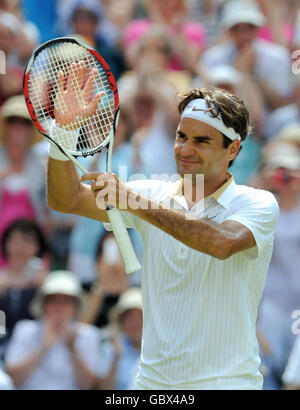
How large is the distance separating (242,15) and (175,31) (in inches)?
26.0

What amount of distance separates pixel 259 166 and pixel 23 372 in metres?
2.52

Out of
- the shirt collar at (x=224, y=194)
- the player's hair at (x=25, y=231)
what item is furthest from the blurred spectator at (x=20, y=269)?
the shirt collar at (x=224, y=194)

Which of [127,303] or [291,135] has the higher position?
[291,135]

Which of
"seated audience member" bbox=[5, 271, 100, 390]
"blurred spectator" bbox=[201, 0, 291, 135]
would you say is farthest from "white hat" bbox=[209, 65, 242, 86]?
"seated audience member" bbox=[5, 271, 100, 390]

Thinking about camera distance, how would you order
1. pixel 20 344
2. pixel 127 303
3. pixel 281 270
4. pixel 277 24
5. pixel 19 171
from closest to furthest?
1. pixel 20 344
2. pixel 127 303
3. pixel 281 270
4. pixel 19 171
5. pixel 277 24

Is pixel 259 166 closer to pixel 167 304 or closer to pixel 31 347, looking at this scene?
pixel 31 347

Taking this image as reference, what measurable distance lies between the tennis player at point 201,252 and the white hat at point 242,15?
13.2ft

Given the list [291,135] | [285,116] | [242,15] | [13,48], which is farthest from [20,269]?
[242,15]

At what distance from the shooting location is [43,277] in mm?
6352

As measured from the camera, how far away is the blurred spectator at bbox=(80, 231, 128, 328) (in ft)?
20.9

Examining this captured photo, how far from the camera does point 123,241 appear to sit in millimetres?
3260

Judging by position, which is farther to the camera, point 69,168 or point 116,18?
point 116,18

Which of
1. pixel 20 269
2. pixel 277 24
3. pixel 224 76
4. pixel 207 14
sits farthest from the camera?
pixel 207 14

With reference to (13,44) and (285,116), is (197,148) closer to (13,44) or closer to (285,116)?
(285,116)
